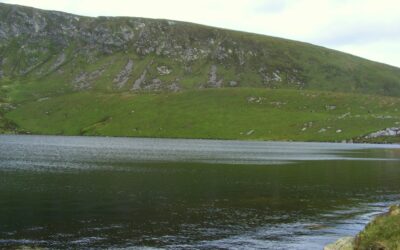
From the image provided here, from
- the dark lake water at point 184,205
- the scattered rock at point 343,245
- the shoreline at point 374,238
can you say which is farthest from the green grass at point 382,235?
the dark lake water at point 184,205

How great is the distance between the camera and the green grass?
1276 inches

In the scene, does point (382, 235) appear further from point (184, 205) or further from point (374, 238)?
point (184, 205)

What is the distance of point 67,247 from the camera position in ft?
124

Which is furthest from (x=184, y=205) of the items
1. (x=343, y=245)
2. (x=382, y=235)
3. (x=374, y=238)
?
(x=382, y=235)

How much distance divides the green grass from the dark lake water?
673 cm

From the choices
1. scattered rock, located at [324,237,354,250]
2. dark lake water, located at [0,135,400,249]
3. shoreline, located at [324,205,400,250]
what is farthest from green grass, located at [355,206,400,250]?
dark lake water, located at [0,135,400,249]

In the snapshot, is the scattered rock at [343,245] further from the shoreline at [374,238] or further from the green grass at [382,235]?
the green grass at [382,235]

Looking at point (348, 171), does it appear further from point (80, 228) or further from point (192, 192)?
point (80, 228)

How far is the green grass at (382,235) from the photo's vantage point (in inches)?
1276

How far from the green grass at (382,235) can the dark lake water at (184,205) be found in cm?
673

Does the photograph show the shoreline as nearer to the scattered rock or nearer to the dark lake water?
the scattered rock

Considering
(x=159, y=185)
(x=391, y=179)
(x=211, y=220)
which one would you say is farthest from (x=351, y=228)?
(x=391, y=179)

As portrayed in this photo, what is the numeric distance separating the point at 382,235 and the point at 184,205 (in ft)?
96.3

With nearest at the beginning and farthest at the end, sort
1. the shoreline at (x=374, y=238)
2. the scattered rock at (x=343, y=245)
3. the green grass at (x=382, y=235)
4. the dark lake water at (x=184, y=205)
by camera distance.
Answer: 1. the green grass at (x=382, y=235)
2. the shoreline at (x=374, y=238)
3. the scattered rock at (x=343, y=245)
4. the dark lake water at (x=184, y=205)
